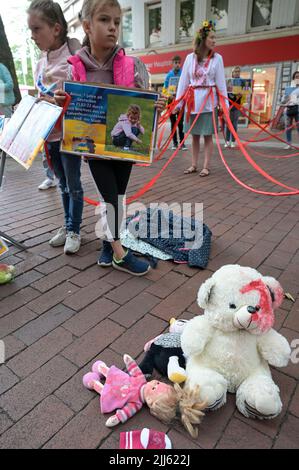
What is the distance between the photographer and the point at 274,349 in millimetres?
1403

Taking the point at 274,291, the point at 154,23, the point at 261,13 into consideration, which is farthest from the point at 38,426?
the point at 154,23

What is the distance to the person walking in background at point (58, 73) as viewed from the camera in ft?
7.74

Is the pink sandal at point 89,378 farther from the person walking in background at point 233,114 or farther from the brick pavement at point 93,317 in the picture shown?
the person walking in background at point 233,114

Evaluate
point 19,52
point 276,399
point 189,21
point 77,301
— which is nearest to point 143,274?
point 77,301

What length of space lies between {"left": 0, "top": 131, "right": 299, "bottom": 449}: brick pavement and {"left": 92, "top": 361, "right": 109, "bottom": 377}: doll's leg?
68 mm

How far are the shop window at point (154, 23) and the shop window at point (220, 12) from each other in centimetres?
362

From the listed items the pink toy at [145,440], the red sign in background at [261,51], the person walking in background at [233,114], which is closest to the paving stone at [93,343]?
the pink toy at [145,440]

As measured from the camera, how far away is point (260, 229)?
3.34m

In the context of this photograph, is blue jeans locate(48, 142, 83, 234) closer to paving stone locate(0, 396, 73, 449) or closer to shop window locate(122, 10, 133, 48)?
paving stone locate(0, 396, 73, 449)

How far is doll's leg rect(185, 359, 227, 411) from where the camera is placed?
1.32 meters

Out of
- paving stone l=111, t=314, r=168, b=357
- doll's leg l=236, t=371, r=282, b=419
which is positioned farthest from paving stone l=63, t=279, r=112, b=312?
doll's leg l=236, t=371, r=282, b=419

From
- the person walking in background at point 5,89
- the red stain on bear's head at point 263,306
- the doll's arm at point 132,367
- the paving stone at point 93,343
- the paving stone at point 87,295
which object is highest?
the person walking in background at point 5,89

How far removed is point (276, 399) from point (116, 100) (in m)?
1.89

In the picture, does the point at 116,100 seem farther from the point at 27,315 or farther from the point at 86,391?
the point at 86,391
